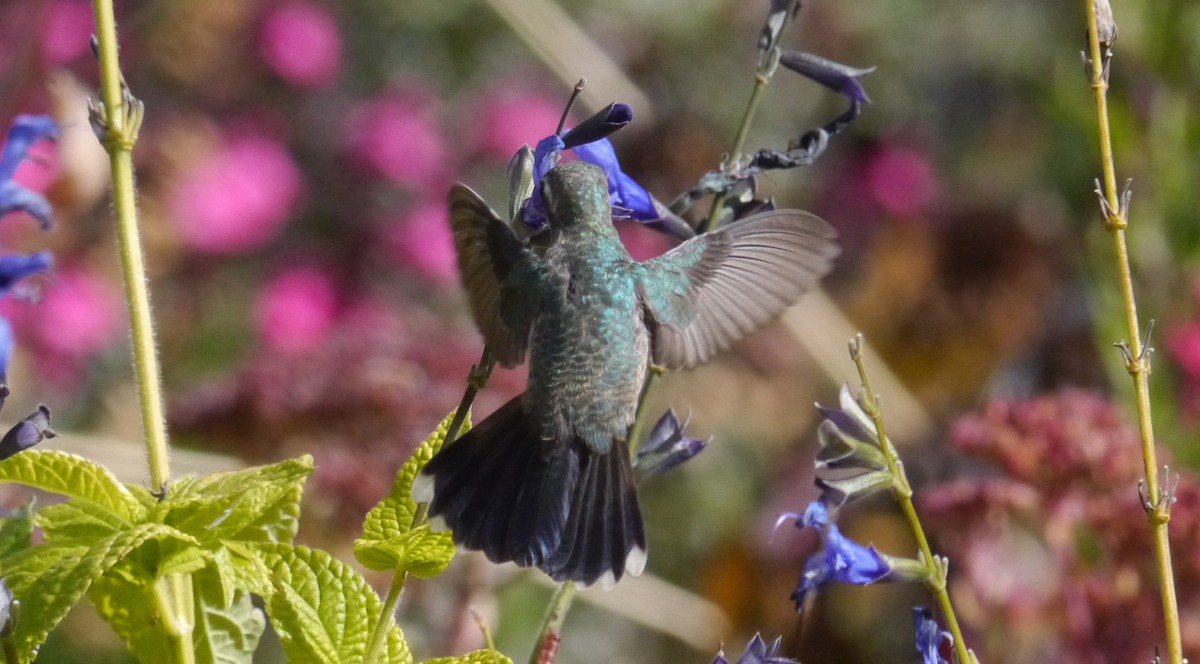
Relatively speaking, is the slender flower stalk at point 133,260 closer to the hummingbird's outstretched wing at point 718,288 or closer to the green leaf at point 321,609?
the green leaf at point 321,609

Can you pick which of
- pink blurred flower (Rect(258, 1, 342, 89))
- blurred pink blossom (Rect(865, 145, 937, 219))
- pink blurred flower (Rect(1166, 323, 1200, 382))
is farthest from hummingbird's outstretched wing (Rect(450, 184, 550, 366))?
blurred pink blossom (Rect(865, 145, 937, 219))

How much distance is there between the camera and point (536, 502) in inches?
35.8

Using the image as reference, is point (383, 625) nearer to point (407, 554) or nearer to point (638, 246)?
point (407, 554)

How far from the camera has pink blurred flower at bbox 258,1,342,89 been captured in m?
2.97

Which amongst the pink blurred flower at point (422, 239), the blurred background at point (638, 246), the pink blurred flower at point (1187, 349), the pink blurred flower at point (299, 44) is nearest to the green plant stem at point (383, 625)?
the blurred background at point (638, 246)

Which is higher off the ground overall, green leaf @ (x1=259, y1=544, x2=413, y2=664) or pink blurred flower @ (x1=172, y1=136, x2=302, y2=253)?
pink blurred flower @ (x1=172, y1=136, x2=302, y2=253)

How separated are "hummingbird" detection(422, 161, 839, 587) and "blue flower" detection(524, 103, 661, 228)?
11mm

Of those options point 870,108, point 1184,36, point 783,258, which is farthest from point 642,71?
point 783,258

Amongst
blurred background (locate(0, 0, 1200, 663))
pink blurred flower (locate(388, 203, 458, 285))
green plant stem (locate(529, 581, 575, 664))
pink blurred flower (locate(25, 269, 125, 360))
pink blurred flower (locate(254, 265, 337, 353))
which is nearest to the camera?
green plant stem (locate(529, 581, 575, 664))

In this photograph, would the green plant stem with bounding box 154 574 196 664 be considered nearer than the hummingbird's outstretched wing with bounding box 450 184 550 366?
Yes

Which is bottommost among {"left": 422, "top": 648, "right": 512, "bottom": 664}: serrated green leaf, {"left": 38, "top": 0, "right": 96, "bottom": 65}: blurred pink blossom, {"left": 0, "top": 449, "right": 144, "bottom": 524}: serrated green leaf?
{"left": 422, "top": 648, "right": 512, "bottom": 664}: serrated green leaf

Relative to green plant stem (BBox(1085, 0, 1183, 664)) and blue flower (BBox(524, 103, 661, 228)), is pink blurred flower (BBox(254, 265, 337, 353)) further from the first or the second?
green plant stem (BBox(1085, 0, 1183, 664))

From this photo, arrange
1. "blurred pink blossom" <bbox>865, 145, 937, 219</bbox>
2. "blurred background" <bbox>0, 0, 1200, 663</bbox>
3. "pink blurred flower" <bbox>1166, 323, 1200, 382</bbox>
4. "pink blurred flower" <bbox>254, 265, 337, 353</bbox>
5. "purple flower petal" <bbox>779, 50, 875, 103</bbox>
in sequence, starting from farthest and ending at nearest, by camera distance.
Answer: "blurred pink blossom" <bbox>865, 145, 937, 219</bbox> → "pink blurred flower" <bbox>254, 265, 337, 353</bbox> → "pink blurred flower" <bbox>1166, 323, 1200, 382</bbox> → "blurred background" <bbox>0, 0, 1200, 663</bbox> → "purple flower petal" <bbox>779, 50, 875, 103</bbox>

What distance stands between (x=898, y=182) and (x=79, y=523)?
269 centimetres
